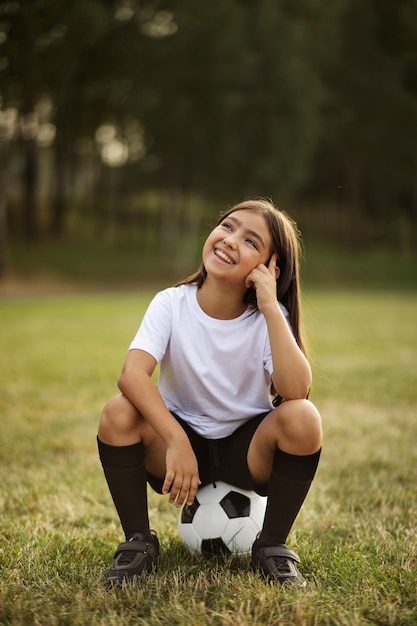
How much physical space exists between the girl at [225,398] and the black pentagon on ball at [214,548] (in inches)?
6.7

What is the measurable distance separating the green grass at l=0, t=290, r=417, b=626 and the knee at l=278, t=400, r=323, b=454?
0.48 metres

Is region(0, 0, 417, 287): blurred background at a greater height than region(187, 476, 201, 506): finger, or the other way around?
region(0, 0, 417, 287): blurred background

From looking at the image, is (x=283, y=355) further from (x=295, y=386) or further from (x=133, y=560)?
(x=133, y=560)

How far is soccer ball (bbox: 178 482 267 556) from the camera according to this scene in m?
2.67

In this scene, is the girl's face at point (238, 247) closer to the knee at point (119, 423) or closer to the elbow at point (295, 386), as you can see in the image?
the elbow at point (295, 386)

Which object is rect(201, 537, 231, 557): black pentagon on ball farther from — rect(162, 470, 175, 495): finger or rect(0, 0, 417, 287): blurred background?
rect(0, 0, 417, 287): blurred background

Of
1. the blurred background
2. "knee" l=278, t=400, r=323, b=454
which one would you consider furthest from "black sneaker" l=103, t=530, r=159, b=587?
the blurred background

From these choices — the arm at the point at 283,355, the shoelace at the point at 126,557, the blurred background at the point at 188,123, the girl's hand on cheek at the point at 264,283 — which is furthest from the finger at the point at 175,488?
the blurred background at the point at 188,123

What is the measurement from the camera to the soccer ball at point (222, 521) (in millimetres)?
2674

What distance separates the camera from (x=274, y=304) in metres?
2.58

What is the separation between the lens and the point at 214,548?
106 inches

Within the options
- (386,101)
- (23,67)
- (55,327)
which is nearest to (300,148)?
(386,101)

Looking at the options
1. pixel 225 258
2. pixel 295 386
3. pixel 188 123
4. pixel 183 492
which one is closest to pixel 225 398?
pixel 295 386

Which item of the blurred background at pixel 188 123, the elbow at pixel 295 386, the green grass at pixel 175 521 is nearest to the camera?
the green grass at pixel 175 521
